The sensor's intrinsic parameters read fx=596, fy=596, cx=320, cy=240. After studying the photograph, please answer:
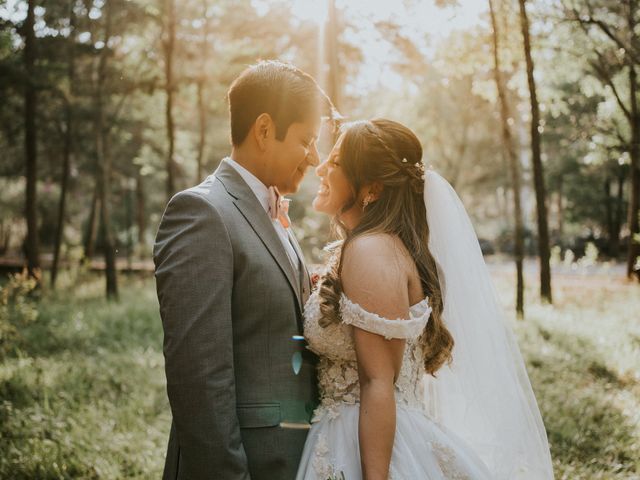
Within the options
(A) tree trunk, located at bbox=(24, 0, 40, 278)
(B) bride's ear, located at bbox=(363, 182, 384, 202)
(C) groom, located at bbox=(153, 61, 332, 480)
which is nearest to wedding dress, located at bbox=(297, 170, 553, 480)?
(C) groom, located at bbox=(153, 61, 332, 480)

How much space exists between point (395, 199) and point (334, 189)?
11.4 inches

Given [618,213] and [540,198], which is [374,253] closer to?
[540,198]

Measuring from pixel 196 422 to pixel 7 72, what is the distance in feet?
44.6

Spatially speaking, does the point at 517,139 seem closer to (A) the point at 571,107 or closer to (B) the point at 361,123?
(A) the point at 571,107

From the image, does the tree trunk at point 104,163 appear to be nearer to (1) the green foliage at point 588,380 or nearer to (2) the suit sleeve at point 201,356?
(1) the green foliage at point 588,380

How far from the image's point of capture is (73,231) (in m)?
41.3

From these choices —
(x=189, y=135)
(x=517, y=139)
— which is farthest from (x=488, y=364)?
(x=517, y=139)

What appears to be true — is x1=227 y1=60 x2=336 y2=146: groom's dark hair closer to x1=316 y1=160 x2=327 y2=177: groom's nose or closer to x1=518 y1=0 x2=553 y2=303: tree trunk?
x1=316 y1=160 x2=327 y2=177: groom's nose

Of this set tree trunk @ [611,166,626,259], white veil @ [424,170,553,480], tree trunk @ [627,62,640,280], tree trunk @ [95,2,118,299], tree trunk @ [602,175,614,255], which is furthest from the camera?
tree trunk @ [602,175,614,255]

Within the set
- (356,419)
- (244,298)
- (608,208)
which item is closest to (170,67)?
(244,298)

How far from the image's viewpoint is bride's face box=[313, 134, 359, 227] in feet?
8.87

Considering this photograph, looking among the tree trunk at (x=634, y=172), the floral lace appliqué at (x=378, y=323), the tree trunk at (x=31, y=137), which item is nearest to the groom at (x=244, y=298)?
the floral lace appliqué at (x=378, y=323)

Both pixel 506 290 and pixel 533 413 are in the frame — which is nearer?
pixel 533 413

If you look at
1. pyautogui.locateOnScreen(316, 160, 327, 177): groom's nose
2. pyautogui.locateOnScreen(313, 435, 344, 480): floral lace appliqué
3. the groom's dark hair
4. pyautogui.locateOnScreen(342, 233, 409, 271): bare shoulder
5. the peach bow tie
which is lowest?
pyautogui.locateOnScreen(313, 435, 344, 480): floral lace appliqué
